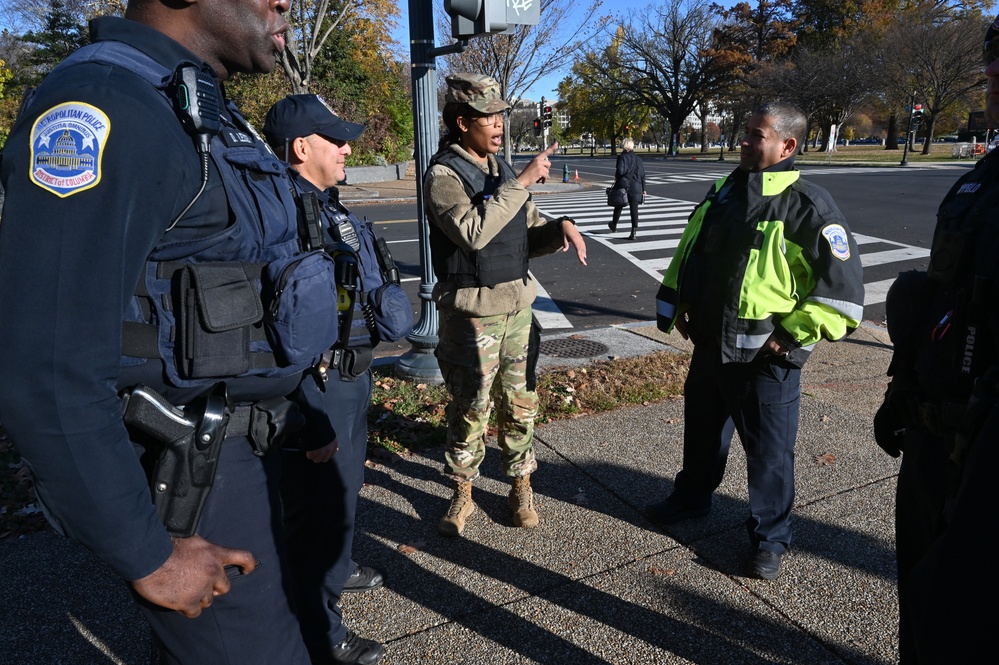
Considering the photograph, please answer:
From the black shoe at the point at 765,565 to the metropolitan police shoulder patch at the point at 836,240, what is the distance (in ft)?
4.26

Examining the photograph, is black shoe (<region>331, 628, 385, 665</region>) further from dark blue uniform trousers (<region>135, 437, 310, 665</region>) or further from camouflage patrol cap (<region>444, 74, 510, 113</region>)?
camouflage patrol cap (<region>444, 74, 510, 113</region>)

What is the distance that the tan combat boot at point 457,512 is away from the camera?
3.43 meters

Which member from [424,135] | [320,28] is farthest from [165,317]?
[320,28]

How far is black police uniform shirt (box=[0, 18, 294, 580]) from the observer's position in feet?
3.47

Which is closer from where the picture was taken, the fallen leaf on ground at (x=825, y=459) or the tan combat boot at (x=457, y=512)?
the tan combat boot at (x=457, y=512)

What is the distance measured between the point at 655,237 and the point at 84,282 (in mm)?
13298

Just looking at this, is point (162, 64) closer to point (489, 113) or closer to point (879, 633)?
point (489, 113)


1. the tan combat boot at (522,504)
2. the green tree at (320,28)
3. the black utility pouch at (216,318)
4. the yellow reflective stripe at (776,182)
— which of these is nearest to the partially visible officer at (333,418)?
the black utility pouch at (216,318)

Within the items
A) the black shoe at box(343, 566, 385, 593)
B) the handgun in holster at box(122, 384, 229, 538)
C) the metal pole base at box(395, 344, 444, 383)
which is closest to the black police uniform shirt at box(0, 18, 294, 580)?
the handgun in holster at box(122, 384, 229, 538)

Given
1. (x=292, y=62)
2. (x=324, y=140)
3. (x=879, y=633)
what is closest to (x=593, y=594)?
(x=879, y=633)

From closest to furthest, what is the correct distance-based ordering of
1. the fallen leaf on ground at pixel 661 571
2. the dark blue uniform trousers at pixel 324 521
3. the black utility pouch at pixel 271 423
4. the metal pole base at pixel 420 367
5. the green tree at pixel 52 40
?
the black utility pouch at pixel 271 423, the dark blue uniform trousers at pixel 324 521, the fallen leaf on ground at pixel 661 571, the metal pole base at pixel 420 367, the green tree at pixel 52 40

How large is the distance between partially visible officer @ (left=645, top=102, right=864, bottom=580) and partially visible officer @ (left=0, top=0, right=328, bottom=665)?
196 cm

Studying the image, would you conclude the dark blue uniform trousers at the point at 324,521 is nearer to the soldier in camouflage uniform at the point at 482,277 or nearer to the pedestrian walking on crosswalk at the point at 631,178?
the soldier in camouflage uniform at the point at 482,277

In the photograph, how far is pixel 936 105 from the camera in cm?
4000
